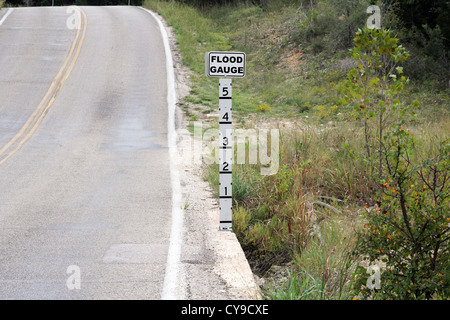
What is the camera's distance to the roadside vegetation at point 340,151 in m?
5.58

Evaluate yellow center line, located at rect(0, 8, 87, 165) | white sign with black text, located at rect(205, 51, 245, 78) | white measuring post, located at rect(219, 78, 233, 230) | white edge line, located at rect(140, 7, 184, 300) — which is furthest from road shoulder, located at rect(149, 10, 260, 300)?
yellow center line, located at rect(0, 8, 87, 165)

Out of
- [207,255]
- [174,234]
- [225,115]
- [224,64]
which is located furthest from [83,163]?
[207,255]

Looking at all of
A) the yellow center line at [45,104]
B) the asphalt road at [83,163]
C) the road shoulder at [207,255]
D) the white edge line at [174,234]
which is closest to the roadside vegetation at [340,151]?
the road shoulder at [207,255]

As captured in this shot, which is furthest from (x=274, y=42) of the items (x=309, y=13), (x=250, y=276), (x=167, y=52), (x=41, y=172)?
(x=250, y=276)

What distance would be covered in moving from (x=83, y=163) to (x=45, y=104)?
747 cm

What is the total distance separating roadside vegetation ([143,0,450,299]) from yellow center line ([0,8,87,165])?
15.5 ft

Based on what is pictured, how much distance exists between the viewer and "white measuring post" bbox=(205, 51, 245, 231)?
301 inches

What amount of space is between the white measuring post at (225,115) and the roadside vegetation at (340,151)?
1.76ft

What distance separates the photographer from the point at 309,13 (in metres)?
25.2

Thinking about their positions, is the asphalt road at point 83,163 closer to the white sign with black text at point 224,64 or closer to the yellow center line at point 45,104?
the yellow center line at point 45,104

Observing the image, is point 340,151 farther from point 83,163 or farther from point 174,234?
point 83,163
